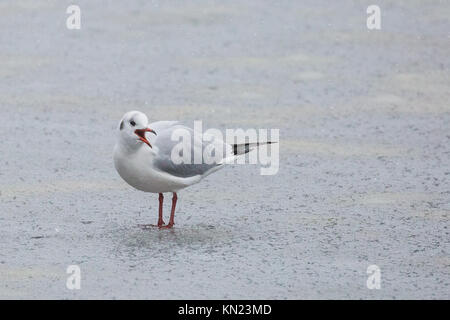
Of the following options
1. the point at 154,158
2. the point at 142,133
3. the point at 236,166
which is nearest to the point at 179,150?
the point at 154,158

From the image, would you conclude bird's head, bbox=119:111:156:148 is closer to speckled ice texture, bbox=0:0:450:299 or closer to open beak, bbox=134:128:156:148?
open beak, bbox=134:128:156:148

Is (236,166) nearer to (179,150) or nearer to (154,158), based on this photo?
(179,150)

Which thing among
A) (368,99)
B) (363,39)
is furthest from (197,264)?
(363,39)

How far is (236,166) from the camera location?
7938 millimetres

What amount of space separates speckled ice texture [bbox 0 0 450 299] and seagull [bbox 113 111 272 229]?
12.5 inches

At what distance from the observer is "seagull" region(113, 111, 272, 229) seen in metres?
6.17

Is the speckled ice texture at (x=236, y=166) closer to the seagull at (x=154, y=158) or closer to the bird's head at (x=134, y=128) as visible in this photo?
the seagull at (x=154, y=158)

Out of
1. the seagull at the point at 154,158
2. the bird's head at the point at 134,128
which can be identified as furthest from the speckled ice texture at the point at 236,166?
the bird's head at the point at 134,128

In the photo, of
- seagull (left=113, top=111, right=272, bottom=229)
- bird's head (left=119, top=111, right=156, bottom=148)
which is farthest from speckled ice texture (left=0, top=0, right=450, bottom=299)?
bird's head (left=119, top=111, right=156, bottom=148)

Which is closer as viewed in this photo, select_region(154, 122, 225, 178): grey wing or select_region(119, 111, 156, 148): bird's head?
select_region(119, 111, 156, 148): bird's head

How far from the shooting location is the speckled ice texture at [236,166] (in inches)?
228
